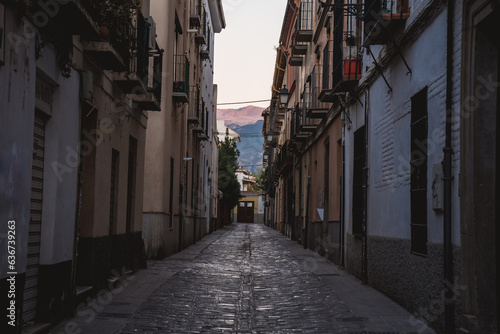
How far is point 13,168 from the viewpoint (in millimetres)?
5449

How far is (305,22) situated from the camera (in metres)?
23.4

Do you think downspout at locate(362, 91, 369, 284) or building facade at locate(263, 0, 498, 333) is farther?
downspout at locate(362, 91, 369, 284)

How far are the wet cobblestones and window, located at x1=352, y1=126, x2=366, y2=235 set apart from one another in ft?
4.70

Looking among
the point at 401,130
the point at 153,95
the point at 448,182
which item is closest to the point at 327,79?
the point at 153,95

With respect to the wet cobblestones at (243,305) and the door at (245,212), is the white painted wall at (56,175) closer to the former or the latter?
the wet cobblestones at (243,305)

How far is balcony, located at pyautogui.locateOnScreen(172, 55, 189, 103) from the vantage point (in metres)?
17.7

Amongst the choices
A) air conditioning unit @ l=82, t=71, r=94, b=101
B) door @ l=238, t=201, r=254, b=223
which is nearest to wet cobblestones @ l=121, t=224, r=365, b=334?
air conditioning unit @ l=82, t=71, r=94, b=101

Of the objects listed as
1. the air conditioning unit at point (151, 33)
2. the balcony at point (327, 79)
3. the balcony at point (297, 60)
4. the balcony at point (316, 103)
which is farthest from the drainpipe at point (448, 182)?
the balcony at point (297, 60)

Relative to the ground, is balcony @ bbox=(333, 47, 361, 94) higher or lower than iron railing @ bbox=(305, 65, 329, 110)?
lower

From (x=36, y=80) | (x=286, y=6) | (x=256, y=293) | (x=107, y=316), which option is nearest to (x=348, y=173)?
(x=256, y=293)

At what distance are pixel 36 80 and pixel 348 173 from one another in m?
8.66

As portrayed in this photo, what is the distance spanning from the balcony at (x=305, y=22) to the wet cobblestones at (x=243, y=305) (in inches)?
449

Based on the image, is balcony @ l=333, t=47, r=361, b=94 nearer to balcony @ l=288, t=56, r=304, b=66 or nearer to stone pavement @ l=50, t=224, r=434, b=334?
stone pavement @ l=50, t=224, r=434, b=334

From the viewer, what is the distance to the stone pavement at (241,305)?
22.9 ft
